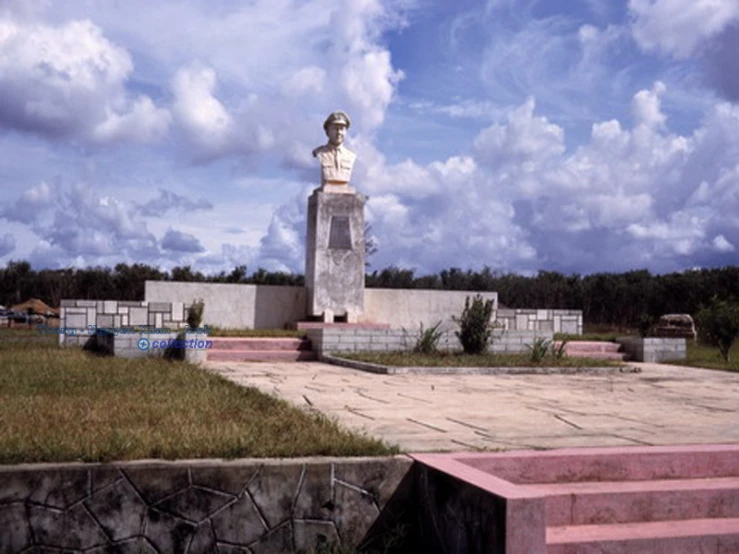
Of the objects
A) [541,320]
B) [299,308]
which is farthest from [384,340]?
[541,320]

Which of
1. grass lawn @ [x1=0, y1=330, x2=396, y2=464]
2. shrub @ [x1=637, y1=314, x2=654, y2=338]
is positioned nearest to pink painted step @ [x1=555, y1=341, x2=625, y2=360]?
shrub @ [x1=637, y1=314, x2=654, y2=338]

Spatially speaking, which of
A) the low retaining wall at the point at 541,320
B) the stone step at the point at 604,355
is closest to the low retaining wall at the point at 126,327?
the stone step at the point at 604,355

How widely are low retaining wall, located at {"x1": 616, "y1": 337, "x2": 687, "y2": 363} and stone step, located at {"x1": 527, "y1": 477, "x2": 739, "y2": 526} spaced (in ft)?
31.5

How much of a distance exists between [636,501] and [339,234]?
41.0ft

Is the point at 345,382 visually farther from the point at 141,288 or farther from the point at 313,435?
the point at 141,288

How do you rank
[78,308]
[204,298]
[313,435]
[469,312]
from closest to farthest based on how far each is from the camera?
[313,435] < [469,312] < [78,308] < [204,298]

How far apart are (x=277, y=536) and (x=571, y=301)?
29.6m

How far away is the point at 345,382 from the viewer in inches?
348

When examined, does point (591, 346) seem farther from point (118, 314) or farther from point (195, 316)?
point (118, 314)

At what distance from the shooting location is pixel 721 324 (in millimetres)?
13414

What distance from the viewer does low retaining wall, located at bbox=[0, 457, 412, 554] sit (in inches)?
149

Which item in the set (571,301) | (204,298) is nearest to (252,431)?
(204,298)

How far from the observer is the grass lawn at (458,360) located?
10750 millimetres

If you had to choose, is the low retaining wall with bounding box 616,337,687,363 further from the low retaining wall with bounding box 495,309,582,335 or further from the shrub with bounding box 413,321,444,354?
the shrub with bounding box 413,321,444,354
